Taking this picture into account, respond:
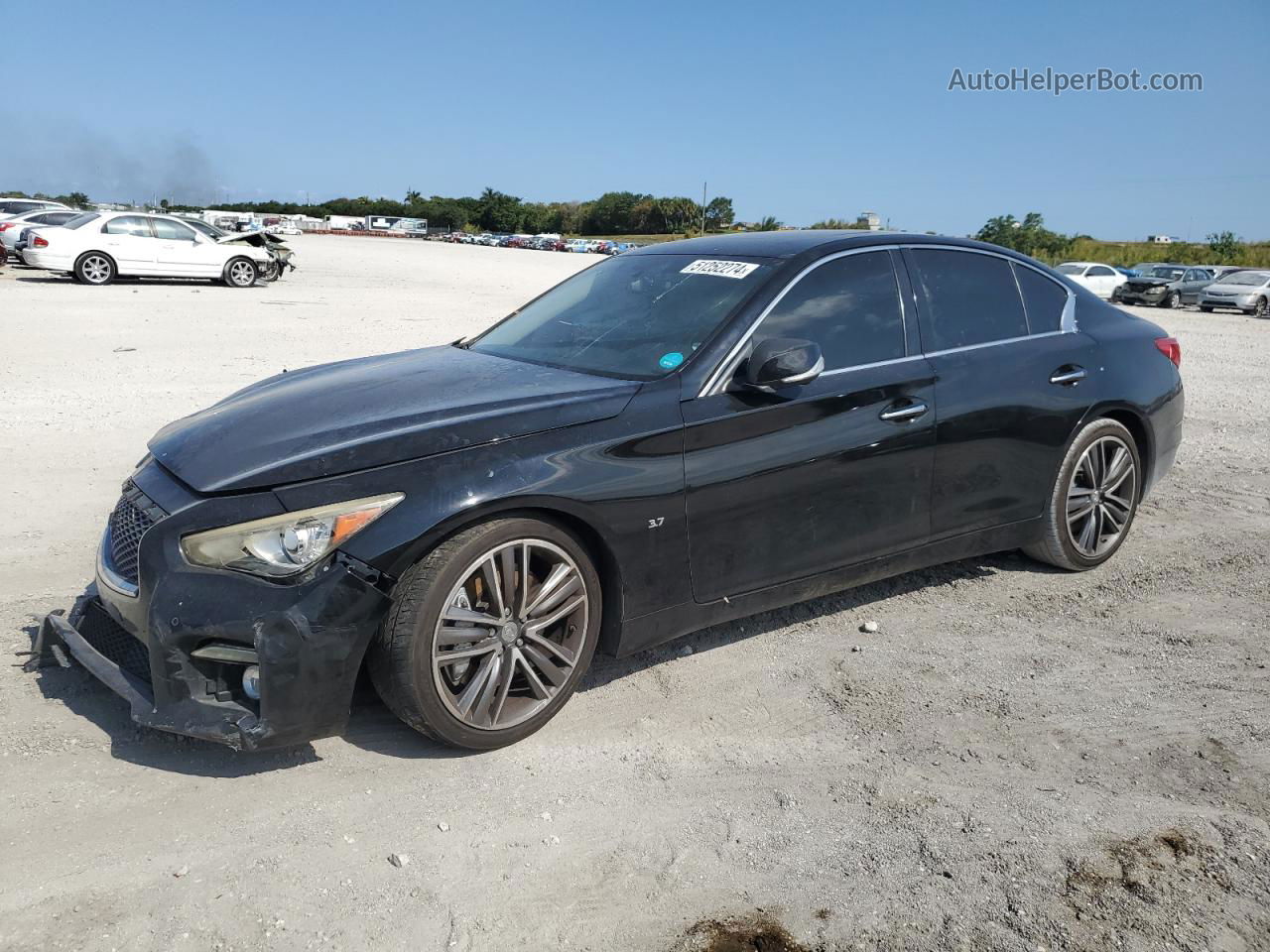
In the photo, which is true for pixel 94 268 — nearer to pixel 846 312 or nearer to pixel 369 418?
pixel 369 418

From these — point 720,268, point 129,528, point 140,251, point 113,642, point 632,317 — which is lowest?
point 113,642

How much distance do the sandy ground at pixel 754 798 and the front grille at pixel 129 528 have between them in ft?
1.94

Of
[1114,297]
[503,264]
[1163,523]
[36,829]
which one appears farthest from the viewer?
[503,264]

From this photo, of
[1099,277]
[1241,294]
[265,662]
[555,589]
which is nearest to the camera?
[265,662]

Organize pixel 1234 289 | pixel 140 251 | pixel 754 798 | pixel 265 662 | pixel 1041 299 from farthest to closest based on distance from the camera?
1. pixel 1234 289
2. pixel 140 251
3. pixel 1041 299
4. pixel 754 798
5. pixel 265 662

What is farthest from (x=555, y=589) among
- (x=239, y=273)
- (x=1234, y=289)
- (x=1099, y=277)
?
(x=1099, y=277)

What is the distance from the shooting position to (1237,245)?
66.4m

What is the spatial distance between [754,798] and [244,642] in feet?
5.45

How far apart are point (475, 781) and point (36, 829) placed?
4.18ft

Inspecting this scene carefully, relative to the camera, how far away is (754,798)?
327 centimetres

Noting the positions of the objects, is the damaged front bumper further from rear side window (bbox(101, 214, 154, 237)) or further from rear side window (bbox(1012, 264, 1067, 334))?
rear side window (bbox(101, 214, 154, 237))

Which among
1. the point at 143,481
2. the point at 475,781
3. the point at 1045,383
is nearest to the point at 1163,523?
the point at 1045,383

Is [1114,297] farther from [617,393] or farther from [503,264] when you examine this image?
[617,393]

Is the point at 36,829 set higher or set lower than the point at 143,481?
lower
